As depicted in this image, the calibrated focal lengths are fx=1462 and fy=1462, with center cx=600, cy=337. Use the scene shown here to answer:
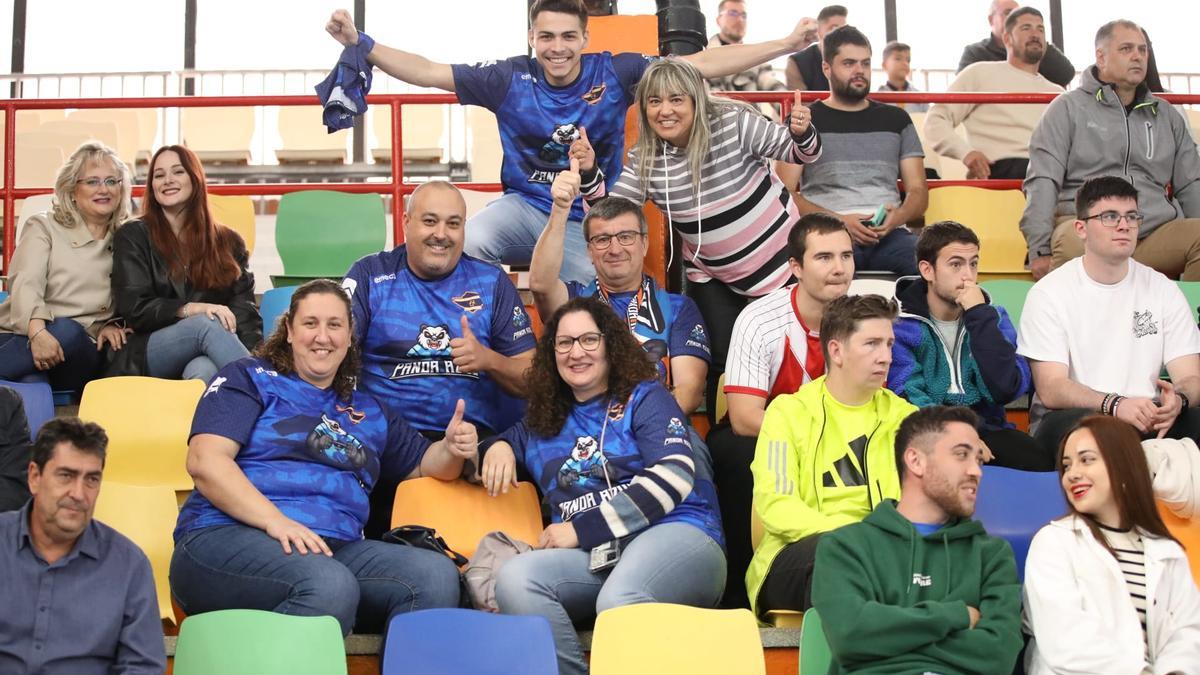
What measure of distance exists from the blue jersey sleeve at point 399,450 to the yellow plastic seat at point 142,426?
2.36ft

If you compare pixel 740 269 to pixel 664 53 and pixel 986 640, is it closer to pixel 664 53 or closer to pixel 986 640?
pixel 664 53

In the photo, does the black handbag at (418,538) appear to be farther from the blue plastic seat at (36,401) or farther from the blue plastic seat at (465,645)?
the blue plastic seat at (36,401)

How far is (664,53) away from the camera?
5.33 metres

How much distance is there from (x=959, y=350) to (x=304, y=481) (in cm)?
178

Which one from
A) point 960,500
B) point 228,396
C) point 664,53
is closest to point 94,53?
point 664,53

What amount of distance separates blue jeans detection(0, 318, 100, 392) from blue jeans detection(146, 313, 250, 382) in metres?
0.23

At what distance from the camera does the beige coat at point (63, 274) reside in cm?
453

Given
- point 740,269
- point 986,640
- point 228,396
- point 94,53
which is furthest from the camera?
point 94,53

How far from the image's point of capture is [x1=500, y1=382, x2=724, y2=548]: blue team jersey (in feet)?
10.9

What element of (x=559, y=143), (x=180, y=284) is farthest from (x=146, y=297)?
(x=559, y=143)

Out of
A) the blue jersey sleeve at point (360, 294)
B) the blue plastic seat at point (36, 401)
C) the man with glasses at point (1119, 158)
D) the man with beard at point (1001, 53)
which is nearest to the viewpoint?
the blue jersey sleeve at point (360, 294)

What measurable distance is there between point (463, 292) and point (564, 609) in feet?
3.71

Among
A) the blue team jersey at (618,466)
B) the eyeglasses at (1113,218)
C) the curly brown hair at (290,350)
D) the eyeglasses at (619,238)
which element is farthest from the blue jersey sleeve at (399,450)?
the eyeglasses at (1113,218)

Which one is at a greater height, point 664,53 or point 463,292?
point 664,53
